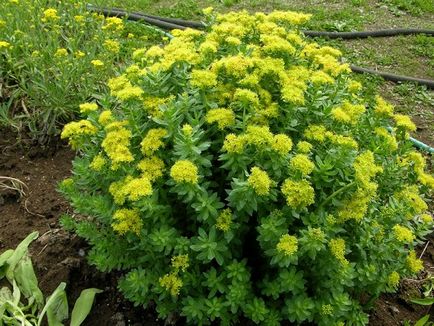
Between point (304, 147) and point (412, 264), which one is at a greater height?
point (304, 147)

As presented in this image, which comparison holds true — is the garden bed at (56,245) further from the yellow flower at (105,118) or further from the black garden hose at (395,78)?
the black garden hose at (395,78)

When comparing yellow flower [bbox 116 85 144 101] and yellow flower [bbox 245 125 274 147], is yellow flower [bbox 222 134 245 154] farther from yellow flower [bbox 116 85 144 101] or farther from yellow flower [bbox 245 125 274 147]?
yellow flower [bbox 116 85 144 101]

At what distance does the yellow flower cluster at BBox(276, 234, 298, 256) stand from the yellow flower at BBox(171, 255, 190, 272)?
1.31 feet

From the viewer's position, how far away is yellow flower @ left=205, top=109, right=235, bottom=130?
7.28 feet

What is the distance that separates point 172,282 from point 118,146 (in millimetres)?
627

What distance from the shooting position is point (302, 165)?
2.11 m

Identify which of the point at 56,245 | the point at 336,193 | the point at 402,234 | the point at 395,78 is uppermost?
the point at 336,193

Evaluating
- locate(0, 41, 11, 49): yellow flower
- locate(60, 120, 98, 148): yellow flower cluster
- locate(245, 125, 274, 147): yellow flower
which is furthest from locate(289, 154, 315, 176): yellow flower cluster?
locate(0, 41, 11, 49): yellow flower

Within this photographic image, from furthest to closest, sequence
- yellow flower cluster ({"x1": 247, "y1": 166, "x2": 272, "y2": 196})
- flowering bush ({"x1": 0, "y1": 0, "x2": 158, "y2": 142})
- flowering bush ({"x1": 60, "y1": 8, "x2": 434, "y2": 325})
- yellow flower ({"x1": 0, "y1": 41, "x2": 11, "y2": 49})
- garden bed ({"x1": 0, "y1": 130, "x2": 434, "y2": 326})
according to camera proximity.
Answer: flowering bush ({"x1": 0, "y1": 0, "x2": 158, "y2": 142}), yellow flower ({"x1": 0, "y1": 41, "x2": 11, "y2": 49}), garden bed ({"x1": 0, "y1": 130, "x2": 434, "y2": 326}), flowering bush ({"x1": 60, "y1": 8, "x2": 434, "y2": 325}), yellow flower cluster ({"x1": 247, "y1": 166, "x2": 272, "y2": 196})

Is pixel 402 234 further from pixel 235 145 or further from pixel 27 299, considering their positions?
pixel 27 299

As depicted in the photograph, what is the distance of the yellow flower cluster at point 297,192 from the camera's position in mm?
2092

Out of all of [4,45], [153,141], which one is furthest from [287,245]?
[4,45]

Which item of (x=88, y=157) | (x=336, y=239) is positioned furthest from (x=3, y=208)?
(x=336, y=239)

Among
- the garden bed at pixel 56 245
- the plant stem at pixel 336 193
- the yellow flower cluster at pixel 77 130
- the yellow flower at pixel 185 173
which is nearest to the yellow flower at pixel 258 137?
the yellow flower at pixel 185 173
